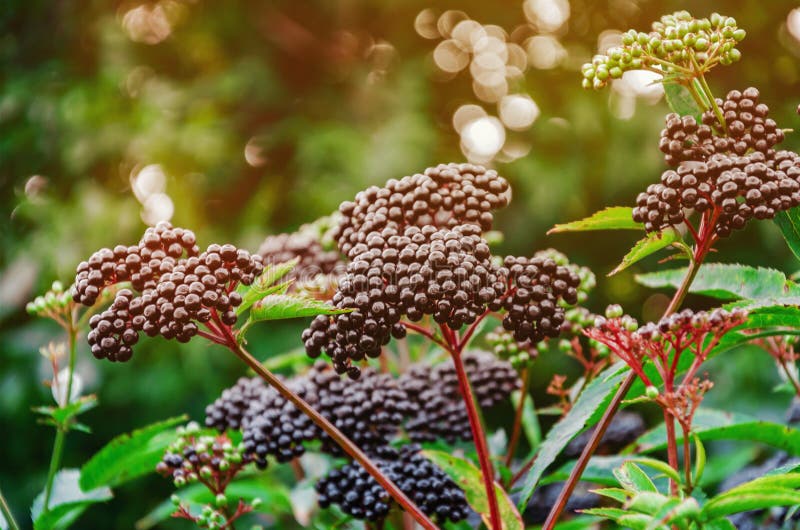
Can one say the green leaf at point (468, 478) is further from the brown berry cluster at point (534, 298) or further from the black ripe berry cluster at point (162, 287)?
the black ripe berry cluster at point (162, 287)

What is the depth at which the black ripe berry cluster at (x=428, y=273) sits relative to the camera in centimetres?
74

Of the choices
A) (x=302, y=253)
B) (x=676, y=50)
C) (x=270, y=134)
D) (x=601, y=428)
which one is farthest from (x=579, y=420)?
(x=270, y=134)

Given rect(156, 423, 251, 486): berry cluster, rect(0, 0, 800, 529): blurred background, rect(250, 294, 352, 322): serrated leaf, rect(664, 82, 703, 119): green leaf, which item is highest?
rect(0, 0, 800, 529): blurred background

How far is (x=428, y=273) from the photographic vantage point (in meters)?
0.74

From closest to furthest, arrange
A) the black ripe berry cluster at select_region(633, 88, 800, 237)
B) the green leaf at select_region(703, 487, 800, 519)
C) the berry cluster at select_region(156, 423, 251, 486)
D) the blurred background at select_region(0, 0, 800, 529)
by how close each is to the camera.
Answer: the green leaf at select_region(703, 487, 800, 519) → the black ripe berry cluster at select_region(633, 88, 800, 237) → the berry cluster at select_region(156, 423, 251, 486) → the blurred background at select_region(0, 0, 800, 529)

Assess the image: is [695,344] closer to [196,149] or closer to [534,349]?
[534,349]

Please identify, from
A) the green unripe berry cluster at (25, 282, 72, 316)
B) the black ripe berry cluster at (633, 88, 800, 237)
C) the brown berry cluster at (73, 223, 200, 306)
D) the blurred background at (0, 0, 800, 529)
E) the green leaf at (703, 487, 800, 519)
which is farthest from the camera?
the blurred background at (0, 0, 800, 529)

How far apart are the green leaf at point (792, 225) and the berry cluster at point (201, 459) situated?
690 millimetres

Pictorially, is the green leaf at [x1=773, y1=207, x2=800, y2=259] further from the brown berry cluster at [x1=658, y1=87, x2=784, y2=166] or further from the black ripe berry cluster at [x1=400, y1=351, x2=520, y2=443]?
the black ripe berry cluster at [x1=400, y1=351, x2=520, y2=443]

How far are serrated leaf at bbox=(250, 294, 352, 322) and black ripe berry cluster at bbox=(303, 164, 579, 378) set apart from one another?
3 cm

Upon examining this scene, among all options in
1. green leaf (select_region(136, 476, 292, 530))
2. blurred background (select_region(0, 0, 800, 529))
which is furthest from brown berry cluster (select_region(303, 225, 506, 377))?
blurred background (select_region(0, 0, 800, 529))

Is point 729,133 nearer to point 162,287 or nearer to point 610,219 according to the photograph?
point 610,219

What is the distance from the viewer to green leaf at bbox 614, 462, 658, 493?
68 centimetres

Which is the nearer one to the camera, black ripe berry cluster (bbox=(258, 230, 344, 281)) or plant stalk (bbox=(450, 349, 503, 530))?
plant stalk (bbox=(450, 349, 503, 530))
